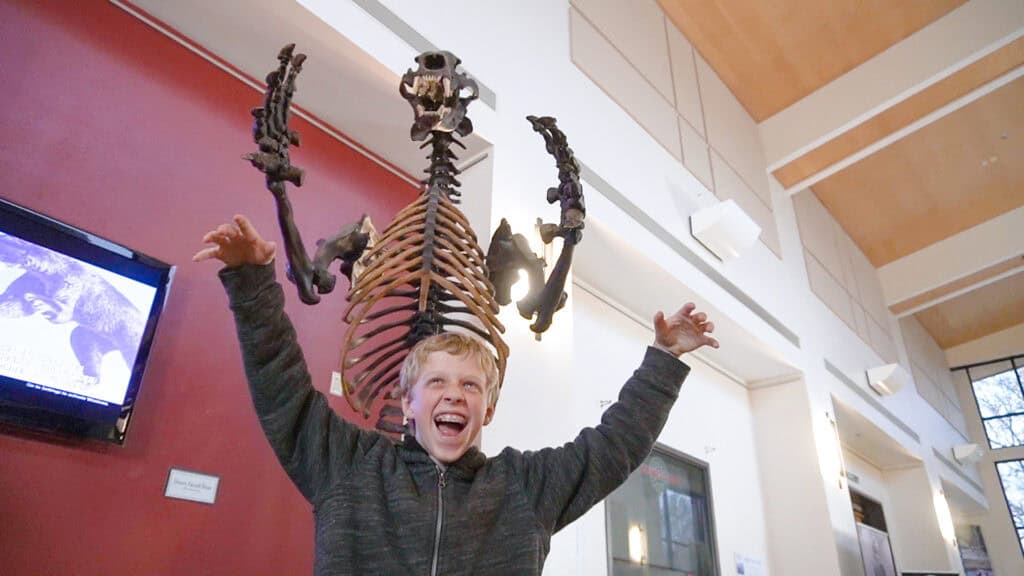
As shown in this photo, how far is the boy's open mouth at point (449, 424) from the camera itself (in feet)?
3.71

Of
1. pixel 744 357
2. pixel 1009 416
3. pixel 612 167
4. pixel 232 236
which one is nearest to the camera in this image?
pixel 232 236

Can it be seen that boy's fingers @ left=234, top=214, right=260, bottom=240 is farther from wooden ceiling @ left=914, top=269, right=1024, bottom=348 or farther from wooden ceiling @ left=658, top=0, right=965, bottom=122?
wooden ceiling @ left=914, top=269, right=1024, bottom=348

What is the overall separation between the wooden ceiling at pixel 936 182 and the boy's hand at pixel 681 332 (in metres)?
6.36

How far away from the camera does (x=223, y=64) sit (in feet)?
8.23

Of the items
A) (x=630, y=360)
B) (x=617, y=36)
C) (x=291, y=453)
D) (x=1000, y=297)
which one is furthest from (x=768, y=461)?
(x=1000, y=297)

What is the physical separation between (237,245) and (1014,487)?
39.6 ft

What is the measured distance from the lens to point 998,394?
33.7ft

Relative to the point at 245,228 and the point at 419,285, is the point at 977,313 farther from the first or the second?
the point at 245,228

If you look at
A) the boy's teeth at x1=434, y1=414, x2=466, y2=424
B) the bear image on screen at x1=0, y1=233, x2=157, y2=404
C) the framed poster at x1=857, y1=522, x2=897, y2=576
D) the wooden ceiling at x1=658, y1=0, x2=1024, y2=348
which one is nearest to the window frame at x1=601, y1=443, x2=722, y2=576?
the framed poster at x1=857, y1=522, x2=897, y2=576

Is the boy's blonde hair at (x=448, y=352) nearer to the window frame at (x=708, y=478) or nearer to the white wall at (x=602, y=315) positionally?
the white wall at (x=602, y=315)

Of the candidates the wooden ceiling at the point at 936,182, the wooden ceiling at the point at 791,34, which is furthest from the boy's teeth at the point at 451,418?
the wooden ceiling at the point at 936,182

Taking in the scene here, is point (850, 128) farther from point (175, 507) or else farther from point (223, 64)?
point (175, 507)

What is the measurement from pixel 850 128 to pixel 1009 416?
7.28 metres

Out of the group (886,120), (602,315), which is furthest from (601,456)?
(886,120)
